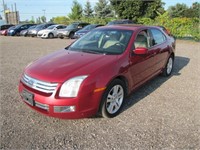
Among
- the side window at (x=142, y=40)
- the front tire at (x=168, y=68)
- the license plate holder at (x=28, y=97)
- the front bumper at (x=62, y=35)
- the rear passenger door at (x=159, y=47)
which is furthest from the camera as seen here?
the front bumper at (x=62, y=35)

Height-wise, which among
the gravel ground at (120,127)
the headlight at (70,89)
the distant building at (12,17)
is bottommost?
the gravel ground at (120,127)

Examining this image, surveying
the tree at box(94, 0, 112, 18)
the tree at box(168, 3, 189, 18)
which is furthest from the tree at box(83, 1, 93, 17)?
the tree at box(168, 3, 189, 18)

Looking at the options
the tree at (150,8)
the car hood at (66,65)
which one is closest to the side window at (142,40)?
the car hood at (66,65)

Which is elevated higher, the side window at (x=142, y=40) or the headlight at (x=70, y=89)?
the side window at (x=142, y=40)

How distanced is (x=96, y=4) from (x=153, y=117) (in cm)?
5566

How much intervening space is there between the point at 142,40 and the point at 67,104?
231cm

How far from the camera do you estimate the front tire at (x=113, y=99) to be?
127 inches

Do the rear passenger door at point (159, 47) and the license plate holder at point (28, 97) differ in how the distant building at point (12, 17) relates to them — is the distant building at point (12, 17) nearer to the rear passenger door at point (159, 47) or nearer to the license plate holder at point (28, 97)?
the rear passenger door at point (159, 47)

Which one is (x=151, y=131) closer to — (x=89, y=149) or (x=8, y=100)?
(x=89, y=149)

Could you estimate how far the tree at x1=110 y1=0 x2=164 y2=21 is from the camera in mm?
27484

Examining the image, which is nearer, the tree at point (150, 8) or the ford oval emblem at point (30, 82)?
the ford oval emblem at point (30, 82)

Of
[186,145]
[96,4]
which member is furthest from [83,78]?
[96,4]

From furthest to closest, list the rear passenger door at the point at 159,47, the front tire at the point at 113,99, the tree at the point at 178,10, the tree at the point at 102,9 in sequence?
the tree at the point at 178,10 < the tree at the point at 102,9 < the rear passenger door at the point at 159,47 < the front tire at the point at 113,99

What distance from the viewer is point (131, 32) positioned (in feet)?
13.7
